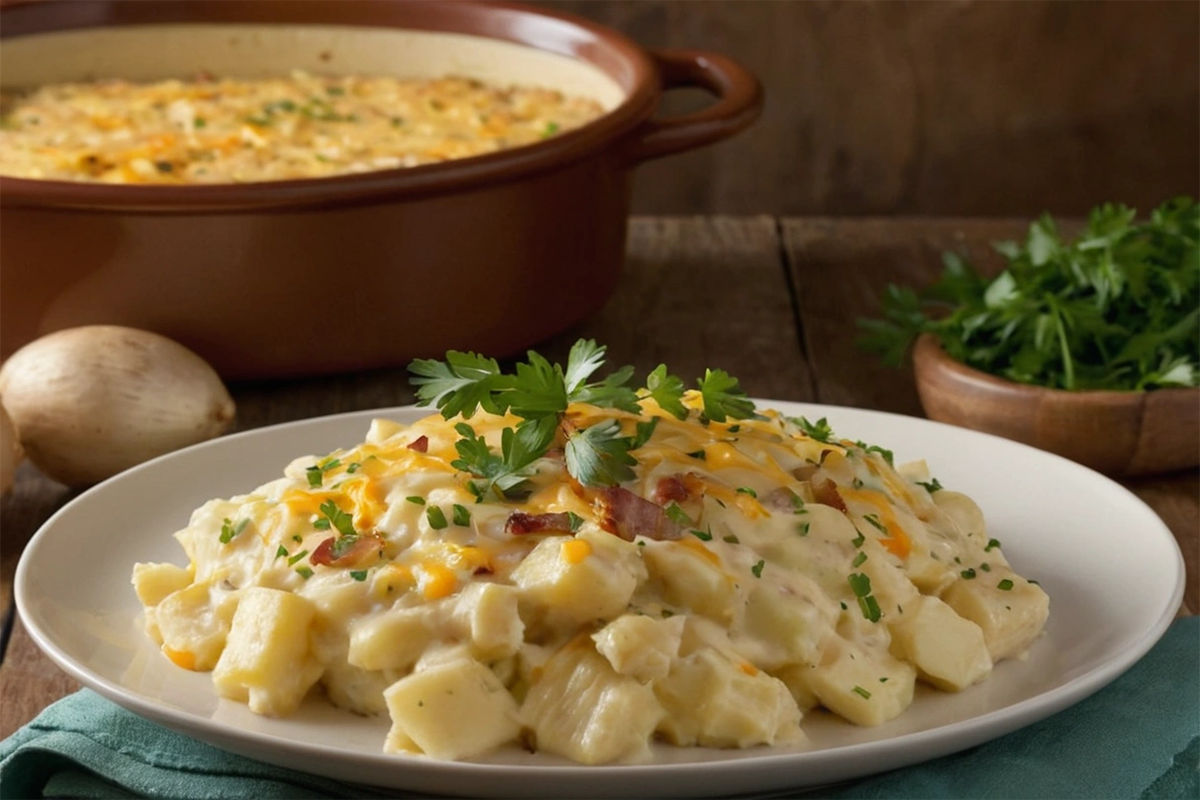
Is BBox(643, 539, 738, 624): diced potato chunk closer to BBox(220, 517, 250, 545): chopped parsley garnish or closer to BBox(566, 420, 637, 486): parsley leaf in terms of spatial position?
BBox(566, 420, 637, 486): parsley leaf

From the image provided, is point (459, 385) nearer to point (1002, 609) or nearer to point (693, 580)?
point (693, 580)

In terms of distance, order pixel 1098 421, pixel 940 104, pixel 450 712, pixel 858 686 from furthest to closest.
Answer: pixel 940 104 < pixel 1098 421 < pixel 858 686 < pixel 450 712

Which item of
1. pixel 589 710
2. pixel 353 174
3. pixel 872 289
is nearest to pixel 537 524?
pixel 589 710

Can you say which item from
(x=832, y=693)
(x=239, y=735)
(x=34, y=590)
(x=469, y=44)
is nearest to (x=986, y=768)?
(x=832, y=693)

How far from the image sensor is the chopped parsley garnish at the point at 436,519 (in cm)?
160

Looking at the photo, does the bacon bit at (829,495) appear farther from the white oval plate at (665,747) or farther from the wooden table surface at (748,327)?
the wooden table surface at (748,327)

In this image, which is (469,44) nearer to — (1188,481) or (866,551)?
(1188,481)

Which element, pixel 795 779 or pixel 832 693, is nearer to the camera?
pixel 795 779

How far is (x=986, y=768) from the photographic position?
161 centimetres

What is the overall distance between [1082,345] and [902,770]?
128 centimetres

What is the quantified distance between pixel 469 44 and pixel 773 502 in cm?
214

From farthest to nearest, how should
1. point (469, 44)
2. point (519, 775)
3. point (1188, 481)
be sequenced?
point (469, 44) → point (1188, 481) → point (519, 775)

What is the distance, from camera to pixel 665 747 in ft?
4.91

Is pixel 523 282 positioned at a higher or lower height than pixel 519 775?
lower
